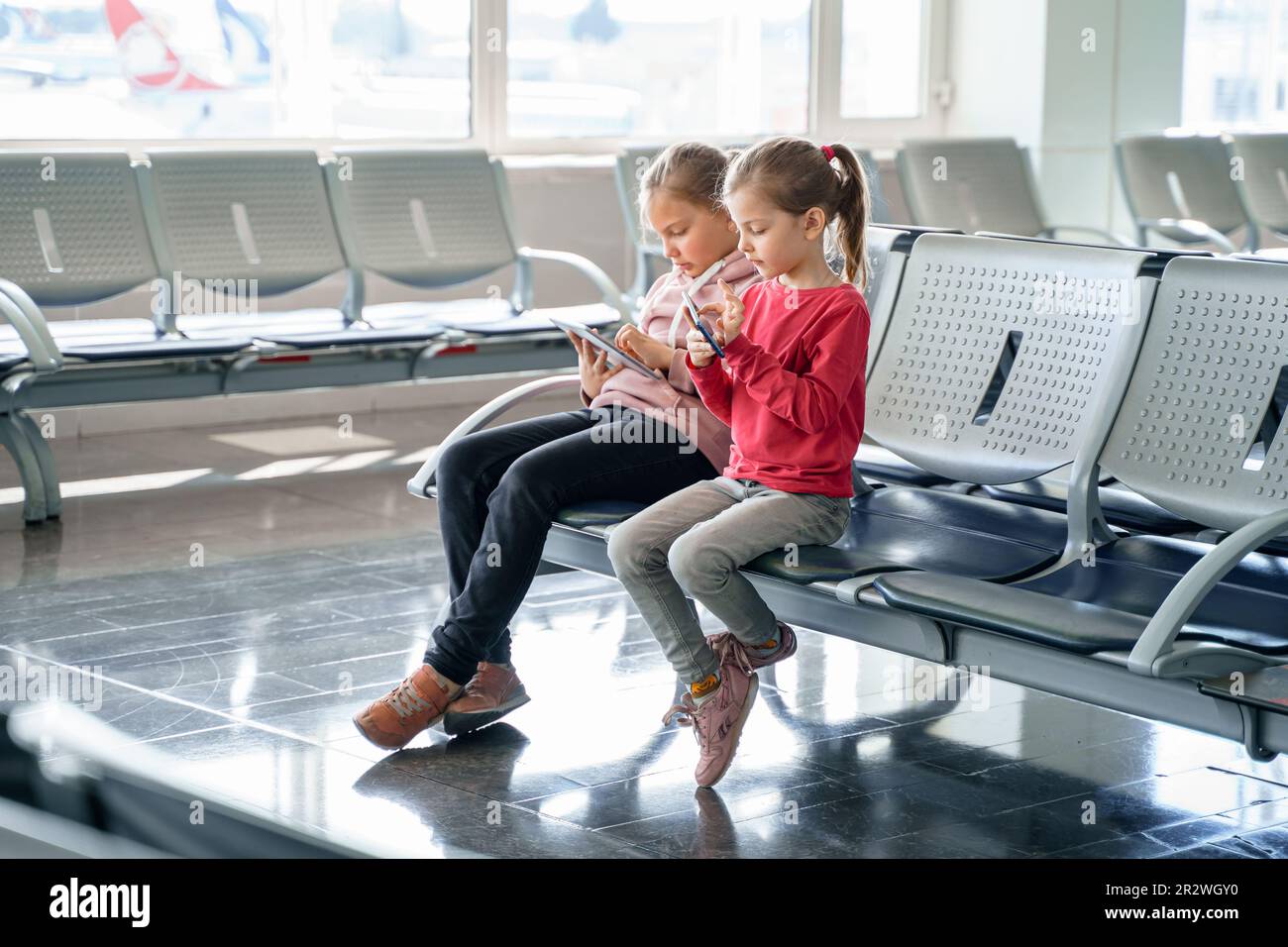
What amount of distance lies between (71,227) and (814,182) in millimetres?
3202

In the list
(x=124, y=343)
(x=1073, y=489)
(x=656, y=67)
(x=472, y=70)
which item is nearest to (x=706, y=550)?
(x=1073, y=489)

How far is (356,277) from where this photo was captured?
5.50m

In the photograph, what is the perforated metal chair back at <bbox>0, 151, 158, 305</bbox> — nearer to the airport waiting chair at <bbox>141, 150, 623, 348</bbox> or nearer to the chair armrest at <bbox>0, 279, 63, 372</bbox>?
the airport waiting chair at <bbox>141, 150, 623, 348</bbox>

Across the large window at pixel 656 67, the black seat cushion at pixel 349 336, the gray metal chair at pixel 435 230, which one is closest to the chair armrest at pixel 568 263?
the gray metal chair at pixel 435 230

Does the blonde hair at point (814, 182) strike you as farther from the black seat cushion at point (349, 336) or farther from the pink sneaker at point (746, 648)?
the black seat cushion at point (349, 336)

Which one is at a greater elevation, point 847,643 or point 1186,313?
point 1186,313

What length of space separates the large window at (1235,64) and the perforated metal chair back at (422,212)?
4272mm

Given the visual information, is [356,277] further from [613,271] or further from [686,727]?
[686,727]

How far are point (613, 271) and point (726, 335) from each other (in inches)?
182

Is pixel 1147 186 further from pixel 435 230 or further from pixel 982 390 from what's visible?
pixel 982 390

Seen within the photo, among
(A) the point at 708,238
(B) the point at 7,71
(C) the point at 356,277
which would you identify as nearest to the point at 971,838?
(A) the point at 708,238

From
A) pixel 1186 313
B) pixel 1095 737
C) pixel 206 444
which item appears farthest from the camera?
pixel 206 444

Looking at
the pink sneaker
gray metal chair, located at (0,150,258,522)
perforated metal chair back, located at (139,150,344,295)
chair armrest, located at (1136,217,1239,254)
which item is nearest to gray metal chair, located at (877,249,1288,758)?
the pink sneaker

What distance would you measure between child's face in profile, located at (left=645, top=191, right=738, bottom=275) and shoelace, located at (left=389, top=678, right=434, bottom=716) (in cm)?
87
